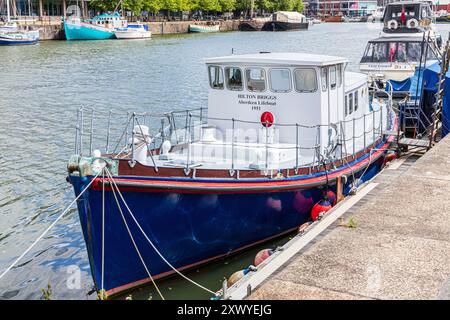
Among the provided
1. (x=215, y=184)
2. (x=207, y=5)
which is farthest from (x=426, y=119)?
(x=207, y=5)

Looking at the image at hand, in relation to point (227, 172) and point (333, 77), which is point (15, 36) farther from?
point (227, 172)

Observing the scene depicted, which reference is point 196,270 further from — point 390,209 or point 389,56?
point 389,56

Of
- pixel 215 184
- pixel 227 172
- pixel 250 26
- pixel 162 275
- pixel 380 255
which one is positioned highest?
pixel 250 26

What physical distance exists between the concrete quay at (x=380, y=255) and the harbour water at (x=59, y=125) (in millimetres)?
3078

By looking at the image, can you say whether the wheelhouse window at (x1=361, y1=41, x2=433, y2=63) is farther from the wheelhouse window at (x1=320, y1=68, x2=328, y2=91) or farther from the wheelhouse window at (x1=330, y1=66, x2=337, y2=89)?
the wheelhouse window at (x1=320, y1=68, x2=328, y2=91)

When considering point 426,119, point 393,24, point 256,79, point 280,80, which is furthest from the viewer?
point 393,24

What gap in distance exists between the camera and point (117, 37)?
257ft

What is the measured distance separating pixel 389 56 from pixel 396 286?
70.6ft

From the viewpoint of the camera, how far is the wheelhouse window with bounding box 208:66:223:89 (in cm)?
1307

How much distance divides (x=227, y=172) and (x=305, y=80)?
2796 millimetres

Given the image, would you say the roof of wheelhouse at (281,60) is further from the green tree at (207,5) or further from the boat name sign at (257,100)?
the green tree at (207,5)

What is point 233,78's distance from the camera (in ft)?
42.5

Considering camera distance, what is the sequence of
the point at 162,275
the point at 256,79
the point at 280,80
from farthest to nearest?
the point at 256,79 < the point at 280,80 < the point at 162,275

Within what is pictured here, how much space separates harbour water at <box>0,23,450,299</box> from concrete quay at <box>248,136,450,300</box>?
308cm
